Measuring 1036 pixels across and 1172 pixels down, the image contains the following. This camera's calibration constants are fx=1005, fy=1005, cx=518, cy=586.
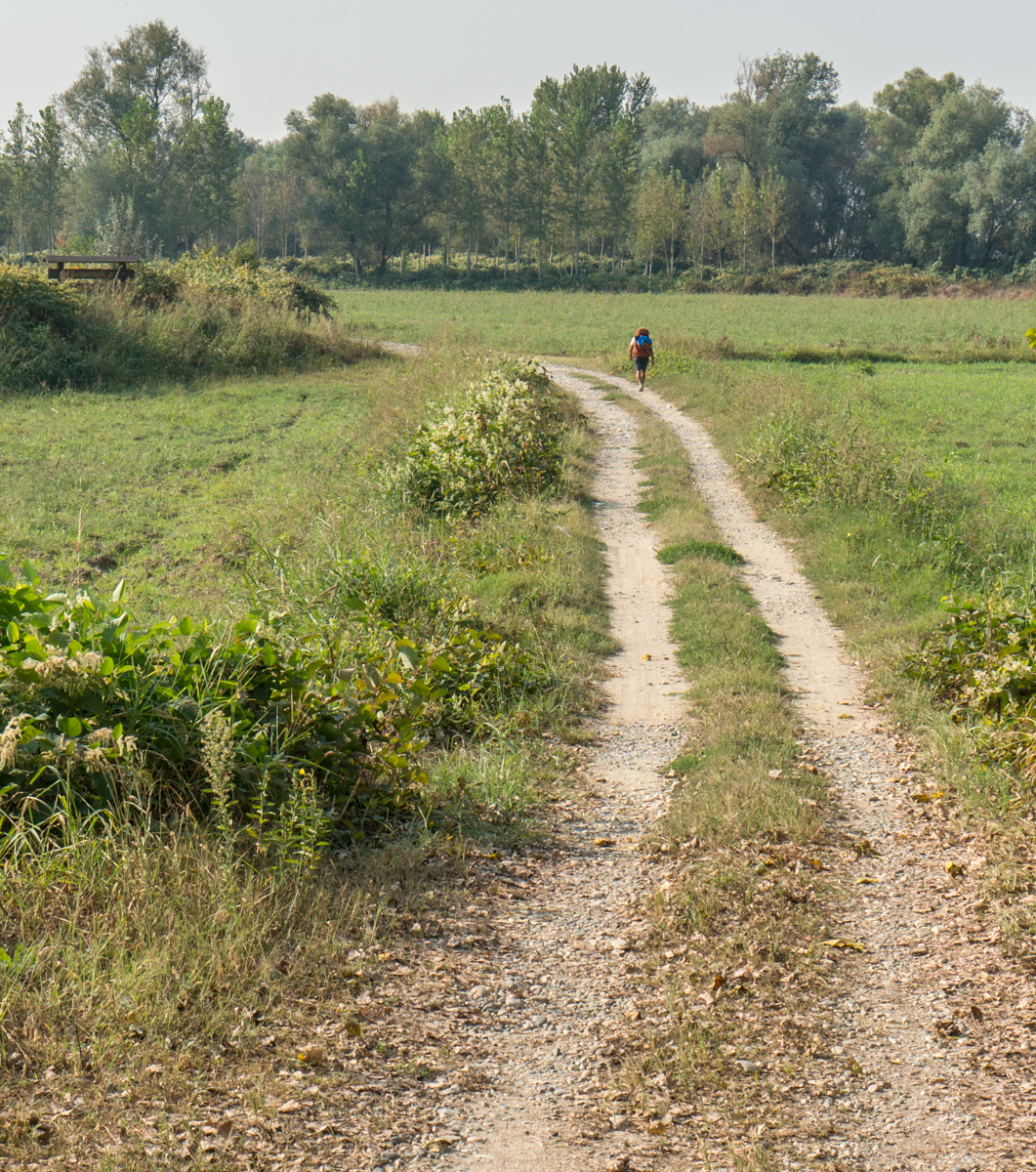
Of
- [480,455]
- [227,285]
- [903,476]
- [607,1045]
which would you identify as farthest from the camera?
[227,285]

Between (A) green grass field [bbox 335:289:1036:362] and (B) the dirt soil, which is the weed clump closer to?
(B) the dirt soil

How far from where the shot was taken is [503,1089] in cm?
342

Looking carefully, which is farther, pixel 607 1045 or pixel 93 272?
pixel 93 272

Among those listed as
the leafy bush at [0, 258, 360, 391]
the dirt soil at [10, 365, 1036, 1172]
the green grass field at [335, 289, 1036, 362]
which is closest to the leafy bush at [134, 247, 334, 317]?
the leafy bush at [0, 258, 360, 391]

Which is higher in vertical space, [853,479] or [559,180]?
[559,180]

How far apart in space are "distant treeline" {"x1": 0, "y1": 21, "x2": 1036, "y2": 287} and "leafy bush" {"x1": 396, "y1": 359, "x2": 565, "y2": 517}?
199ft

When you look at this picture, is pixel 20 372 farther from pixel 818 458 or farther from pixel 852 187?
pixel 852 187

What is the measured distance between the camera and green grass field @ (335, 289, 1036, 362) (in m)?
33.3

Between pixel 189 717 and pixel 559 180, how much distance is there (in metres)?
78.5

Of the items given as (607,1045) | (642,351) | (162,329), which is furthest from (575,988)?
(162,329)

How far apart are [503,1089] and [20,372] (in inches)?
875

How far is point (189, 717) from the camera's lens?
4586 mm

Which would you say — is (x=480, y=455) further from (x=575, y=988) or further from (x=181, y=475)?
(x=575, y=988)

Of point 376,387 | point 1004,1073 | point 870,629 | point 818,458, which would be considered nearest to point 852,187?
point 376,387
